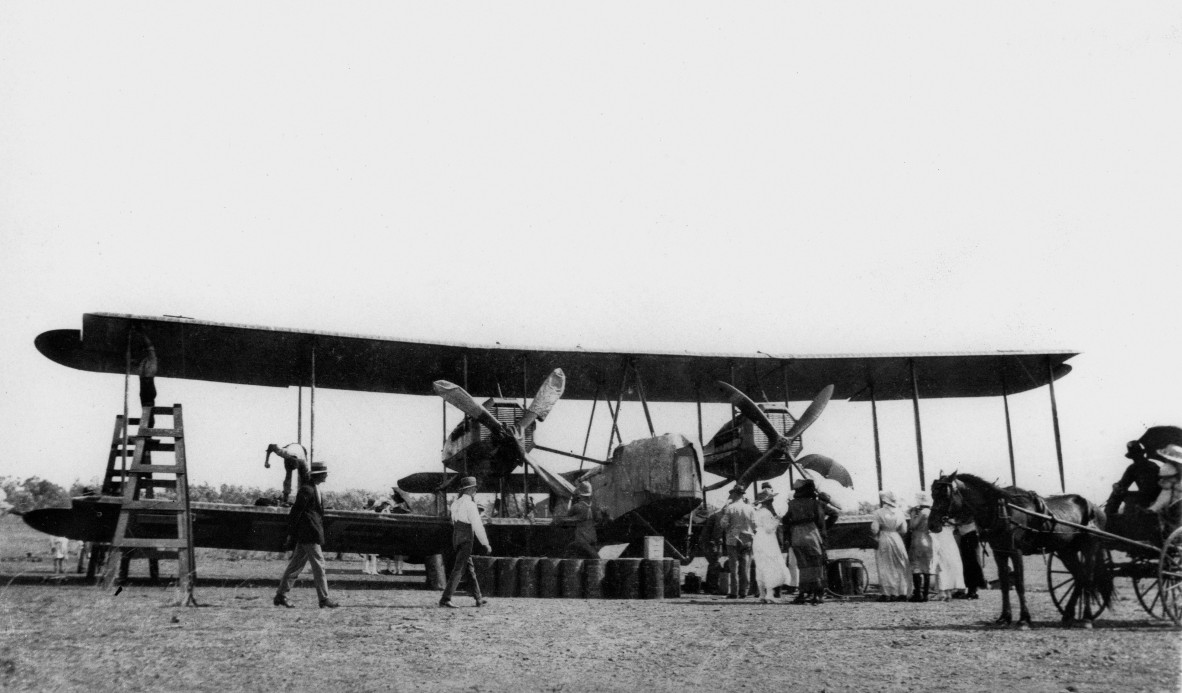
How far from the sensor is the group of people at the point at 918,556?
1398 cm

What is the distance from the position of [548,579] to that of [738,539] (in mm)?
3536

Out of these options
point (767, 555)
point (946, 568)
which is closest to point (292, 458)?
point (767, 555)

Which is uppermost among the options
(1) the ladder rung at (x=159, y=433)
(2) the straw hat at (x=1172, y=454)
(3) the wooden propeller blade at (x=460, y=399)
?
(3) the wooden propeller blade at (x=460, y=399)

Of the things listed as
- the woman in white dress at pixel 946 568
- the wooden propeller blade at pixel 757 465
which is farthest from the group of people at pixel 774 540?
the woman in white dress at pixel 946 568


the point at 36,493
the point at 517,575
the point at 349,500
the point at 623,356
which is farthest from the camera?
the point at 349,500

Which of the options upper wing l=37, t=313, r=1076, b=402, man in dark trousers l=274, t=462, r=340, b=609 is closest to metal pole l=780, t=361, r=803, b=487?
upper wing l=37, t=313, r=1076, b=402

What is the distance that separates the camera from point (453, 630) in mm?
8430

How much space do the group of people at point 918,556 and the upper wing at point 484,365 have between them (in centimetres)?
484

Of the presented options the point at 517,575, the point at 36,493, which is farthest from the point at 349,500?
the point at 517,575

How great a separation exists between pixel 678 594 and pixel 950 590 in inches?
179

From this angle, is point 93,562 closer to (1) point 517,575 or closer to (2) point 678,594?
(1) point 517,575

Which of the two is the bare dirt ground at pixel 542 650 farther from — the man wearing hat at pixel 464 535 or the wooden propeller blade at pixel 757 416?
the wooden propeller blade at pixel 757 416

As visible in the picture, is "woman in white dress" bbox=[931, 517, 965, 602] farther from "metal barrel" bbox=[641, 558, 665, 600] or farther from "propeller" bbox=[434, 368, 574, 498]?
"propeller" bbox=[434, 368, 574, 498]

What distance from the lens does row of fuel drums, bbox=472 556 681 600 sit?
13539 millimetres
